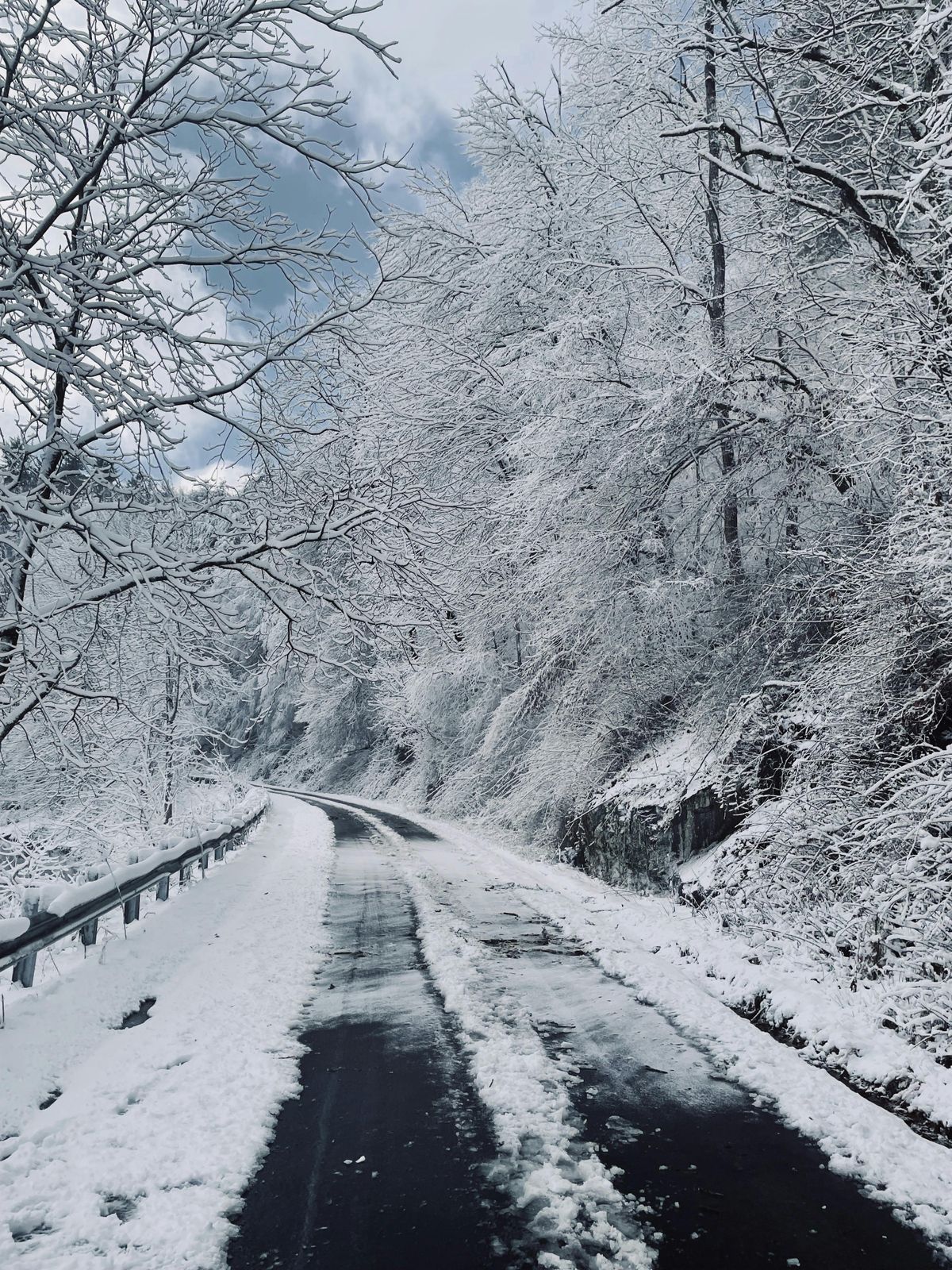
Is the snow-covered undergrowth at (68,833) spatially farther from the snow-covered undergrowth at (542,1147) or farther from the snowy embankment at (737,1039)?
the snowy embankment at (737,1039)

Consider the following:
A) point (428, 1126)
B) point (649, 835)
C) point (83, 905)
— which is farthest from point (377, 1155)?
point (649, 835)

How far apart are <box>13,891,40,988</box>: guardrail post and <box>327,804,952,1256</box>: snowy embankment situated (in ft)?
10.0

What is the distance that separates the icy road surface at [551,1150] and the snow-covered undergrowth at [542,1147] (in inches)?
0.4

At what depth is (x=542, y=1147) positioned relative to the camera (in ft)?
11.8

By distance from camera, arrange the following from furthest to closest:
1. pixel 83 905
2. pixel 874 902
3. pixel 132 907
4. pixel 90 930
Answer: pixel 132 907
pixel 90 930
pixel 83 905
pixel 874 902

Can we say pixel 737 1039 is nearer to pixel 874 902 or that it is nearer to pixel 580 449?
pixel 874 902

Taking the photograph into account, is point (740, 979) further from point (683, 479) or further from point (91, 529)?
point (683, 479)

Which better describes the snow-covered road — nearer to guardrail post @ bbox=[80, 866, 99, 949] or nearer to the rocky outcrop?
guardrail post @ bbox=[80, 866, 99, 949]

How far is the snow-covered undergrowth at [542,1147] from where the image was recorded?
9.48 feet

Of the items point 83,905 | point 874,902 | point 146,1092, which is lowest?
point 146,1092

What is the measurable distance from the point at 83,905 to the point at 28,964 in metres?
0.56

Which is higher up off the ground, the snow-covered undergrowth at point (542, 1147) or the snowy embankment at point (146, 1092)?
the snow-covered undergrowth at point (542, 1147)

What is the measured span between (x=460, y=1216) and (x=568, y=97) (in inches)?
632

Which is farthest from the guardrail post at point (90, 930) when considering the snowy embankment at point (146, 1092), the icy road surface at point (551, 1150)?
the icy road surface at point (551, 1150)
